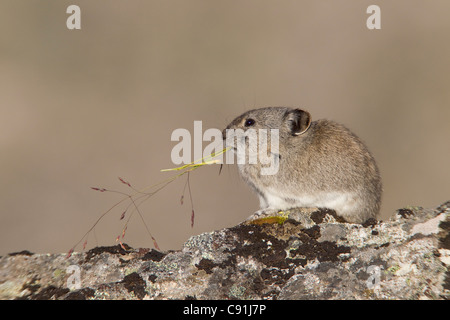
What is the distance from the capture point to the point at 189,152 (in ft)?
22.0

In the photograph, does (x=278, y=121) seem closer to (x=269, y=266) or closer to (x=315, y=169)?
(x=315, y=169)

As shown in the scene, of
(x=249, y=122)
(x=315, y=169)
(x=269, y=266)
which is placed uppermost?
(x=249, y=122)

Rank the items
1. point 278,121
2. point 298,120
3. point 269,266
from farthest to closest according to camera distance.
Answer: point 278,121, point 298,120, point 269,266

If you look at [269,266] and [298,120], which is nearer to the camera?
[269,266]

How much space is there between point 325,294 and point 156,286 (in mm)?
1436

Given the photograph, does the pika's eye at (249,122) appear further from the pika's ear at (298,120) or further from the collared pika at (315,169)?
the pika's ear at (298,120)

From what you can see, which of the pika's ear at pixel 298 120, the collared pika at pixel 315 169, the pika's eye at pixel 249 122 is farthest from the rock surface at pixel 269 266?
the pika's eye at pixel 249 122

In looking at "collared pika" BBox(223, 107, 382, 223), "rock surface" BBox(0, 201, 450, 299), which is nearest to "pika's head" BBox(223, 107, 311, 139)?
"collared pika" BBox(223, 107, 382, 223)

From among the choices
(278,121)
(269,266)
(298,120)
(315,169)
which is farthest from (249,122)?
(269,266)

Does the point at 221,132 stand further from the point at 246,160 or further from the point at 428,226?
the point at 428,226

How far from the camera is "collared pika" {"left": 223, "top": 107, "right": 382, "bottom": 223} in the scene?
659 cm

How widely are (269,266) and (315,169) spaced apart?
2598 millimetres

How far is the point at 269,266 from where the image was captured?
14.6 feet
